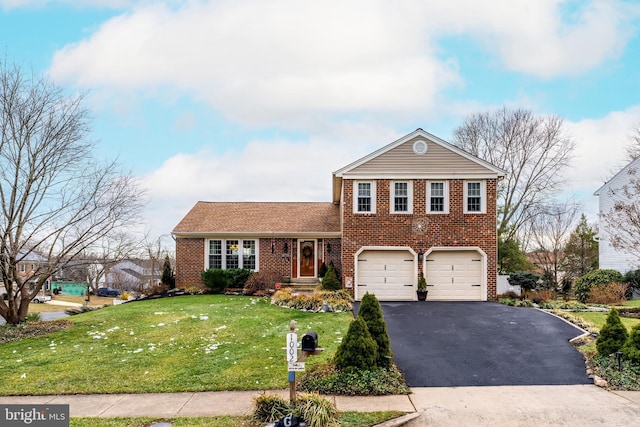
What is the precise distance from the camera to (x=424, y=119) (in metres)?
23.3

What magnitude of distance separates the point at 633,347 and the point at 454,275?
31.9ft

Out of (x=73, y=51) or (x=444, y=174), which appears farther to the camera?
(x=444, y=174)

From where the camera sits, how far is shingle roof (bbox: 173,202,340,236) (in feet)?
73.3

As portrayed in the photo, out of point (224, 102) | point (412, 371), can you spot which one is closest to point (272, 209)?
point (224, 102)

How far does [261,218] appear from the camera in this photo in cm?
2383

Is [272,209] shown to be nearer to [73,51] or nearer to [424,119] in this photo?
[424,119]

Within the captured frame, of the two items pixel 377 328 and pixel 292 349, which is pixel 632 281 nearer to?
pixel 377 328

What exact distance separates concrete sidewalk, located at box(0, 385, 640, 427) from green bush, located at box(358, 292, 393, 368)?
91 centimetres

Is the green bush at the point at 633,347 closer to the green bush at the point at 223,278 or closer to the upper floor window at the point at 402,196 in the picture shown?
the upper floor window at the point at 402,196

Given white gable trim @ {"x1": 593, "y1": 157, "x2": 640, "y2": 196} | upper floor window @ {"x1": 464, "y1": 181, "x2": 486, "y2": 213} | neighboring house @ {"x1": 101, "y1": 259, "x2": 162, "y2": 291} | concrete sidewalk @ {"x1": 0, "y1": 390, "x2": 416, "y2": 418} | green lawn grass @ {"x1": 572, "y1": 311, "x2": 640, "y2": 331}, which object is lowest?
neighboring house @ {"x1": 101, "y1": 259, "x2": 162, "y2": 291}

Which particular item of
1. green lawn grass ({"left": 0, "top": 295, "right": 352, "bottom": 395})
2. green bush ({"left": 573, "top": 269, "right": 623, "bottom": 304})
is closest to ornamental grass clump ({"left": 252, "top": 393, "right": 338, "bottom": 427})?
green lawn grass ({"left": 0, "top": 295, "right": 352, "bottom": 395})

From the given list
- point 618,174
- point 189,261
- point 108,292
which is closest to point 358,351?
point 189,261

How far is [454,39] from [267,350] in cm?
981

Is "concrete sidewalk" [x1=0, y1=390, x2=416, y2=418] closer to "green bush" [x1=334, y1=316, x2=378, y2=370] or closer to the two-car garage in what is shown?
"green bush" [x1=334, y1=316, x2=378, y2=370]
